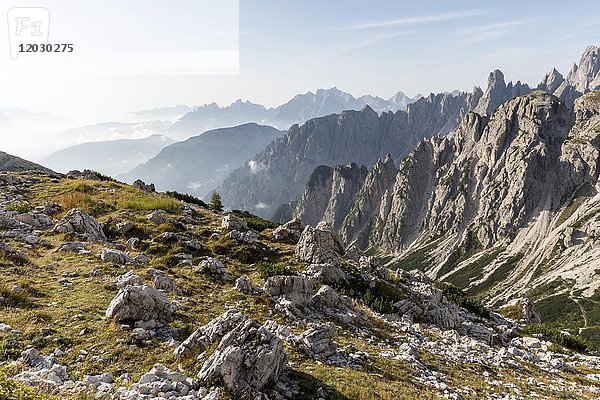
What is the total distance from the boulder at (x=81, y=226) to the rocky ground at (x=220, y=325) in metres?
0.14

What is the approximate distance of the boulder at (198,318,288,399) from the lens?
1348cm

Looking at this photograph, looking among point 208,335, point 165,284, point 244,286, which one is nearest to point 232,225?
point 244,286

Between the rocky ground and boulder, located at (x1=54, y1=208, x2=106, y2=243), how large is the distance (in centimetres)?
14

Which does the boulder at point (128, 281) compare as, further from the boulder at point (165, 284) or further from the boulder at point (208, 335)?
the boulder at point (208, 335)

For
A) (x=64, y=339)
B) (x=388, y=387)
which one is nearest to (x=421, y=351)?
(x=388, y=387)

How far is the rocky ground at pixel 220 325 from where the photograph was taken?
13930 millimetres

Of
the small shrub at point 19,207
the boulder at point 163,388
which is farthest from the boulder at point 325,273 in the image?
the small shrub at point 19,207

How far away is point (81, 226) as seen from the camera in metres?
33.2

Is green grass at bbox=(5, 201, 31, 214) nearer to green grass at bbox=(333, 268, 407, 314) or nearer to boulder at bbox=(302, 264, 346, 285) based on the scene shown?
boulder at bbox=(302, 264, 346, 285)

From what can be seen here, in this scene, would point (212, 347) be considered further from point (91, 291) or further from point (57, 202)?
point (57, 202)

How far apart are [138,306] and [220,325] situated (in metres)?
5.25

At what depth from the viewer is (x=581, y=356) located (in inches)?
1190

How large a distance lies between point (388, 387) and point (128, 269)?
20.5 m

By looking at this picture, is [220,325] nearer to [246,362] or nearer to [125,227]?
[246,362]
